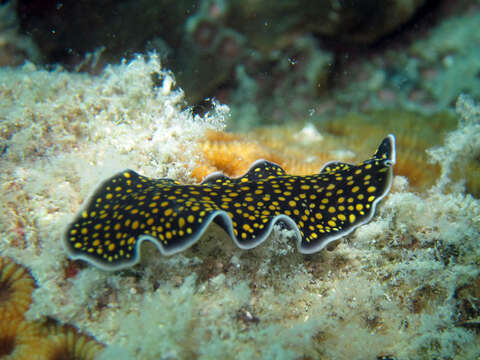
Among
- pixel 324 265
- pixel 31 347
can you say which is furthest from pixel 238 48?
pixel 31 347

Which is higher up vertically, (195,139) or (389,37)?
(389,37)

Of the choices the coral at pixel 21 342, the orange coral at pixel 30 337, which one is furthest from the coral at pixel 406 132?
the coral at pixel 21 342

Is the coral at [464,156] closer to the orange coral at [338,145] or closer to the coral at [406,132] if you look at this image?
the orange coral at [338,145]

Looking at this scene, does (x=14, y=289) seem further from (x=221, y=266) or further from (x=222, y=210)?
(x=222, y=210)

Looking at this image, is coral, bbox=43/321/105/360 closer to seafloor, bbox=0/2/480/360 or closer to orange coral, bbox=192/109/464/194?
seafloor, bbox=0/2/480/360

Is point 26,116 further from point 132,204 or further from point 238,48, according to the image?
point 238,48

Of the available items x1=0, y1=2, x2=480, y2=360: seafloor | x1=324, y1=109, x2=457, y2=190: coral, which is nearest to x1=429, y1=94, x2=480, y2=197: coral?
x1=0, y1=2, x2=480, y2=360: seafloor
